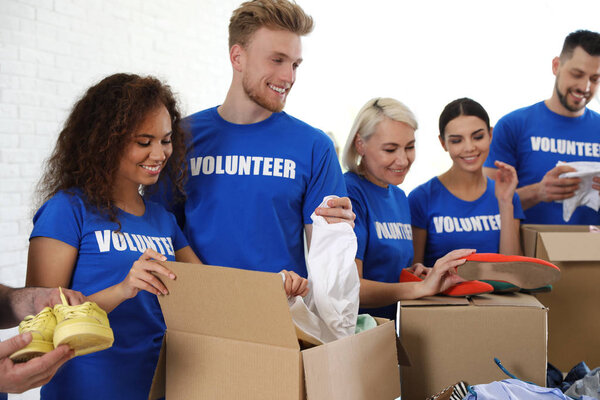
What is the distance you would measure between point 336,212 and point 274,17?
0.70 meters

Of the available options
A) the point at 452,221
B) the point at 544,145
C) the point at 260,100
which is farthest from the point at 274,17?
the point at 544,145

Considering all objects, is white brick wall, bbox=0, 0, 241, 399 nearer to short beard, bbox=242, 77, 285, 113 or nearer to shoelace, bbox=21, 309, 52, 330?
short beard, bbox=242, 77, 285, 113

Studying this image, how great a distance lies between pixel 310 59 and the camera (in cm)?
601

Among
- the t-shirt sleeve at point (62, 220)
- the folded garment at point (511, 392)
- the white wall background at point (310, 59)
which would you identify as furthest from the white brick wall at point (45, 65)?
the folded garment at point (511, 392)

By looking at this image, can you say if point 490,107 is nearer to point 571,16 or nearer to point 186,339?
point 571,16

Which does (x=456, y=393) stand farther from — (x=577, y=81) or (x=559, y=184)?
(x=577, y=81)

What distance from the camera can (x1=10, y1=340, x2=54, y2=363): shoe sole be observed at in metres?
0.97

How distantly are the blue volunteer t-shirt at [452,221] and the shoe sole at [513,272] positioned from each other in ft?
1.77

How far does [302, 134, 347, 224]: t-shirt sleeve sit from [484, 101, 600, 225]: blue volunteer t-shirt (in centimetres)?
109

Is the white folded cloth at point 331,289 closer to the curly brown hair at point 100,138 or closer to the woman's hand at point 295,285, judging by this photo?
the woman's hand at point 295,285

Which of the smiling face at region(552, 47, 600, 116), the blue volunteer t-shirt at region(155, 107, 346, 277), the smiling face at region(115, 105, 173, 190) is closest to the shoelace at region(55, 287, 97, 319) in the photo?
the smiling face at region(115, 105, 173, 190)

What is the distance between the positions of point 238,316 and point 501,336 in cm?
67

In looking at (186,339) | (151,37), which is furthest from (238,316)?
(151,37)

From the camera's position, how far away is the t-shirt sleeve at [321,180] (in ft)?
5.61
